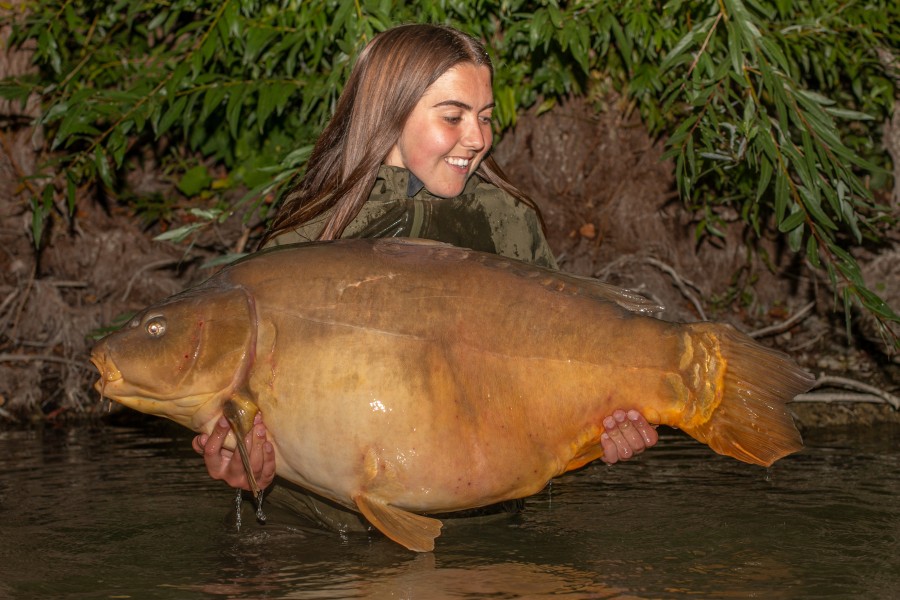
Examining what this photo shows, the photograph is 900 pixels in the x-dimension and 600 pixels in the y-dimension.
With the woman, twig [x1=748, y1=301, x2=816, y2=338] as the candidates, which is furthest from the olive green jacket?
twig [x1=748, y1=301, x2=816, y2=338]

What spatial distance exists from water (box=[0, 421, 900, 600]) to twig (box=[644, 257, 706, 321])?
182 cm

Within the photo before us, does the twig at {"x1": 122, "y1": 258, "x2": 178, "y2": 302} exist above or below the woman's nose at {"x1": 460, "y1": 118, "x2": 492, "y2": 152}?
below

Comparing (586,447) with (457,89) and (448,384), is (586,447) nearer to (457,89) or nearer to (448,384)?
(448,384)

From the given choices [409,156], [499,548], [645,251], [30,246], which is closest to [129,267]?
[30,246]

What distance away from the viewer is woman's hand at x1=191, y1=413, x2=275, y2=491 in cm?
289

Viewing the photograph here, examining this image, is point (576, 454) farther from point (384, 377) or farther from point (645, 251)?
point (645, 251)

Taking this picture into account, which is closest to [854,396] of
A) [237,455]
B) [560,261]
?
[560,261]

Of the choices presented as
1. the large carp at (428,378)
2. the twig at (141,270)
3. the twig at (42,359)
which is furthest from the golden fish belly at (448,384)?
the twig at (141,270)

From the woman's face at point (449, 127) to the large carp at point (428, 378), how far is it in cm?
76

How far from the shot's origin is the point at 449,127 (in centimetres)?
358

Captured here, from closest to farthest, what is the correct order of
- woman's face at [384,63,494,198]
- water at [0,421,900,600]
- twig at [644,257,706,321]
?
water at [0,421,900,600] < woman's face at [384,63,494,198] < twig at [644,257,706,321]

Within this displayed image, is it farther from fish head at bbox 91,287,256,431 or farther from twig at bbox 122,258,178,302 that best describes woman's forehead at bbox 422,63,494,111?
twig at bbox 122,258,178,302

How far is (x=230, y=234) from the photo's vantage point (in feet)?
23.7

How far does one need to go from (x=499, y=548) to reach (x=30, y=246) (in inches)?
184
